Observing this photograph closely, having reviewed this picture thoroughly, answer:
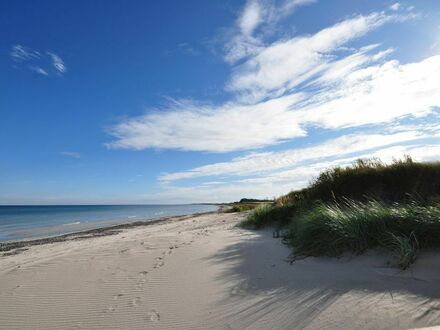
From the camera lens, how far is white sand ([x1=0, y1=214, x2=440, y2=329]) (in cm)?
366

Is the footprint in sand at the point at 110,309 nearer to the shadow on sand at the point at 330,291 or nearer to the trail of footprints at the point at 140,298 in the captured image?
the trail of footprints at the point at 140,298

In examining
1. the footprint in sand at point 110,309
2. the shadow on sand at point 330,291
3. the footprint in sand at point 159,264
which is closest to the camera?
the shadow on sand at point 330,291

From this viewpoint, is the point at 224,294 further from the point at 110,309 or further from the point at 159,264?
the point at 159,264

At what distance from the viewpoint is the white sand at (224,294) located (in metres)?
3.66

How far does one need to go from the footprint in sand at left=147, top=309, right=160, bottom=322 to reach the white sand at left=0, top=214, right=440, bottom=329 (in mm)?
12

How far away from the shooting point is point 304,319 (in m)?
3.59

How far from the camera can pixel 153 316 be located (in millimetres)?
3961

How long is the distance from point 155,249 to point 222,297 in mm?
3966

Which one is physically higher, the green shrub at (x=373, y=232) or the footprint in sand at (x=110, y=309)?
the green shrub at (x=373, y=232)

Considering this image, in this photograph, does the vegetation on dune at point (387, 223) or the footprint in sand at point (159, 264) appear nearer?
the vegetation on dune at point (387, 223)

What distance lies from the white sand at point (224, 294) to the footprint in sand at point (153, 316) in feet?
0.04

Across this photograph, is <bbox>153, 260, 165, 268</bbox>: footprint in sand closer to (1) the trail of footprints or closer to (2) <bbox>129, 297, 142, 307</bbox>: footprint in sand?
(1) the trail of footprints

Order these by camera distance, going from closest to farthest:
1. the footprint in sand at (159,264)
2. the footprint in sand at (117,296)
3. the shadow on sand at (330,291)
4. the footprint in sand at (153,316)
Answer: the shadow on sand at (330,291) < the footprint in sand at (153,316) < the footprint in sand at (117,296) < the footprint in sand at (159,264)

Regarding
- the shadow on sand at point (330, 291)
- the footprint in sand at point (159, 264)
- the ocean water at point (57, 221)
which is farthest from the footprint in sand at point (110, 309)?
the ocean water at point (57, 221)
